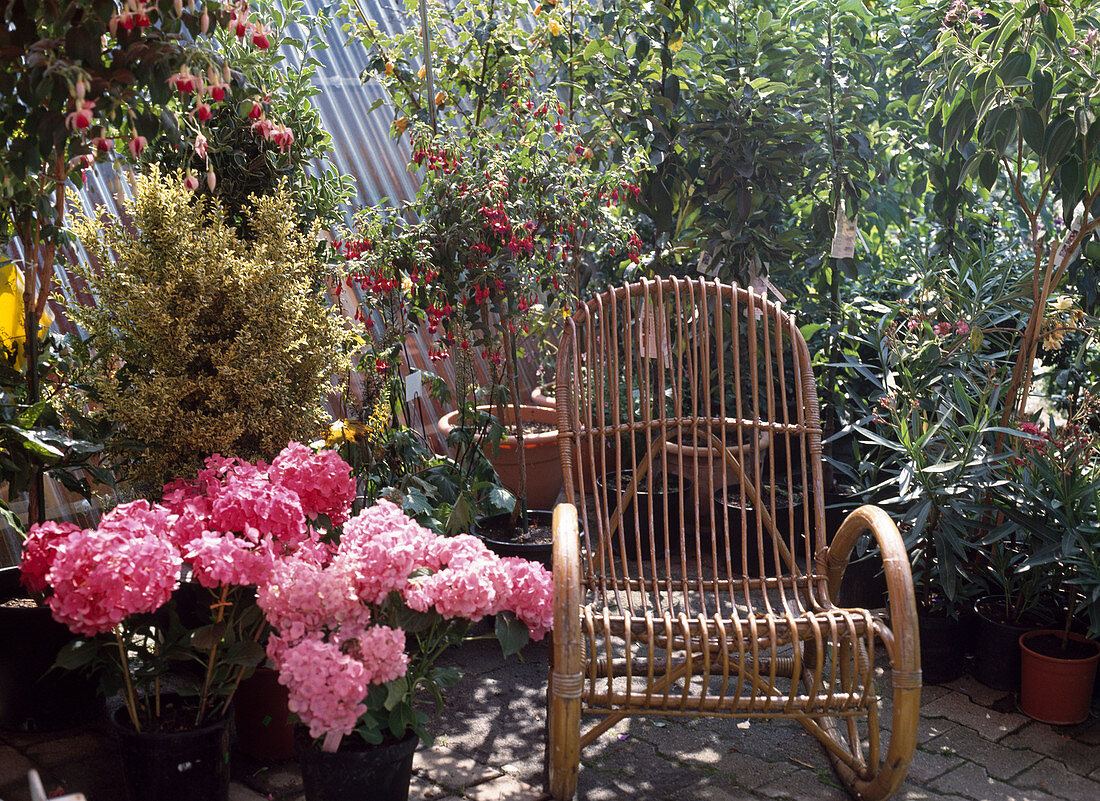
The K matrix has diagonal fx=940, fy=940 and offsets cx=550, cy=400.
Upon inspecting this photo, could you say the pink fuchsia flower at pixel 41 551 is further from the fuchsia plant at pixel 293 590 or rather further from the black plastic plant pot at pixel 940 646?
the black plastic plant pot at pixel 940 646

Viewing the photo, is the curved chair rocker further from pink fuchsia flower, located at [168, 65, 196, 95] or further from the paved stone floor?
pink fuchsia flower, located at [168, 65, 196, 95]

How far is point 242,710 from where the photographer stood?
220 cm

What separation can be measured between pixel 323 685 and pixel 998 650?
1.95m

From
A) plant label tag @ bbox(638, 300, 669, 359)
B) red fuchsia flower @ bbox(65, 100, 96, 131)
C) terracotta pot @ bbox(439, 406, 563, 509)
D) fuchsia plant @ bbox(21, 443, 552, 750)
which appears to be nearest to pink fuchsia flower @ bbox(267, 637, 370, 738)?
fuchsia plant @ bbox(21, 443, 552, 750)

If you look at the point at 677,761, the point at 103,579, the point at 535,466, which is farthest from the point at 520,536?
the point at 103,579

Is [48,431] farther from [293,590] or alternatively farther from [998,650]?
[998,650]

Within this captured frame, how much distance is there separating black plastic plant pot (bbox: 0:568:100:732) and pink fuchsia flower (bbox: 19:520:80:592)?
454 millimetres

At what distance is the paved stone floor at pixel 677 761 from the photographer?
6.98ft

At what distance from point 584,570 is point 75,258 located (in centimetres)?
209

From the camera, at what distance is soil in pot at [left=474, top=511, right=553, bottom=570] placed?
3.02m

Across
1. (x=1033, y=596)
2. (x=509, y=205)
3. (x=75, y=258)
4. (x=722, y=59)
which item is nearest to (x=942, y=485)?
(x=1033, y=596)

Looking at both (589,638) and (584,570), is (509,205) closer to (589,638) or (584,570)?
(584,570)

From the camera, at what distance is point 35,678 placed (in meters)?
2.25

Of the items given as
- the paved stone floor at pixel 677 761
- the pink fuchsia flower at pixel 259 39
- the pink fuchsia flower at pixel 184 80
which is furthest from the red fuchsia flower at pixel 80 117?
the paved stone floor at pixel 677 761
